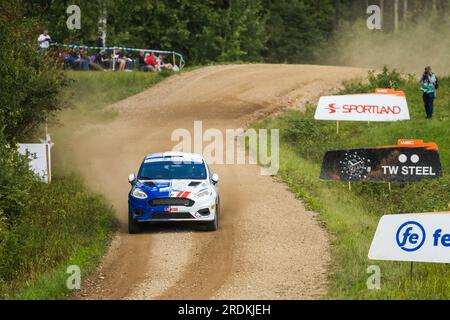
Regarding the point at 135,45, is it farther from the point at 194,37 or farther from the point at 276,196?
→ the point at 276,196

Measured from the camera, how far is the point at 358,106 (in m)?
32.0

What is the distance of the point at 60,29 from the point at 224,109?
684 inches

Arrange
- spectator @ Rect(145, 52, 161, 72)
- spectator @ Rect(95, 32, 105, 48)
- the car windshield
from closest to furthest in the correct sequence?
the car windshield, spectator @ Rect(145, 52, 161, 72), spectator @ Rect(95, 32, 105, 48)

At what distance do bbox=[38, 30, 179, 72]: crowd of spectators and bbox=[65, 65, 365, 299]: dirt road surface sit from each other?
3884 millimetres

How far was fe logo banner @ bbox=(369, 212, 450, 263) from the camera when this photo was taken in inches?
597

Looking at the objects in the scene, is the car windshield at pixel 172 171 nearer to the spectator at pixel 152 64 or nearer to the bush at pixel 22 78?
the bush at pixel 22 78

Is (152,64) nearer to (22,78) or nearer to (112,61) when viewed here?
(112,61)

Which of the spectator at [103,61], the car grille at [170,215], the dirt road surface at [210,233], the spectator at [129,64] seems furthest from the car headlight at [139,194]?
the spectator at [129,64]

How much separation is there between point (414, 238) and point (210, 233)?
19.7 ft

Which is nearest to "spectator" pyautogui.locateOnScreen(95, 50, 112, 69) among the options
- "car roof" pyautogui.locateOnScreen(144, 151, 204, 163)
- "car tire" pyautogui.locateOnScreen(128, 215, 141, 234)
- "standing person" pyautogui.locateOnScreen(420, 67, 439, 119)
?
"standing person" pyautogui.locateOnScreen(420, 67, 439, 119)

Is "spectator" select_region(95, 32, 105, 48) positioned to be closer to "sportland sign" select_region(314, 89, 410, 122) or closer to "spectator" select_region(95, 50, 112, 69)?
"spectator" select_region(95, 50, 112, 69)

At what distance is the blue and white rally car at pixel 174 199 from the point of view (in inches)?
792

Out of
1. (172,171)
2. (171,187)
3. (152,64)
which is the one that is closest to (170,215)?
(171,187)
